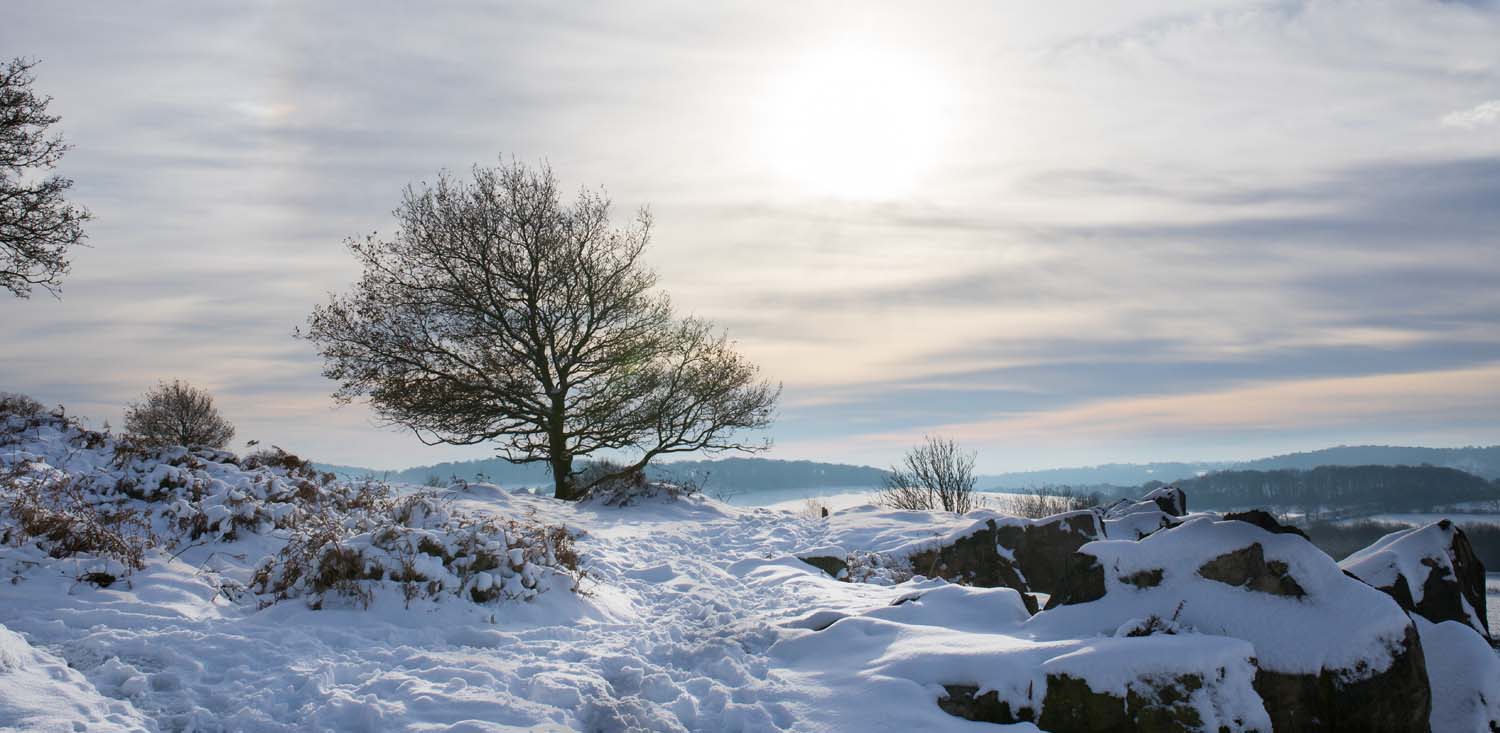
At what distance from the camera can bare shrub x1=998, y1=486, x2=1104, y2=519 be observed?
24812 mm

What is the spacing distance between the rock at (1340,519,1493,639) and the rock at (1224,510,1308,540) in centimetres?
118

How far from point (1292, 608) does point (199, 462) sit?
42.5 ft

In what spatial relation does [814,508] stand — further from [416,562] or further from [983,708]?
[983,708]

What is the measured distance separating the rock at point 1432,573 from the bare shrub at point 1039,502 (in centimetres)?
1684

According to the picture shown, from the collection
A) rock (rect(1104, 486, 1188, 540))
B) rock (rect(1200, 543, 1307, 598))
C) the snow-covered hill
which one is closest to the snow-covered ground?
rock (rect(1104, 486, 1188, 540))

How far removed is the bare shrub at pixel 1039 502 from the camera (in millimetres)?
24812

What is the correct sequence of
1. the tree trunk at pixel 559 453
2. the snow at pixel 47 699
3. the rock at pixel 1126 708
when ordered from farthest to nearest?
the tree trunk at pixel 559 453, the rock at pixel 1126 708, the snow at pixel 47 699

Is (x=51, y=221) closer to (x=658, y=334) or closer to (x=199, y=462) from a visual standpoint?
(x=199, y=462)

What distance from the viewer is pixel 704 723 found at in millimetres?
5082

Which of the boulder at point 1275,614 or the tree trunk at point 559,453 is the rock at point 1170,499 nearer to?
the boulder at point 1275,614

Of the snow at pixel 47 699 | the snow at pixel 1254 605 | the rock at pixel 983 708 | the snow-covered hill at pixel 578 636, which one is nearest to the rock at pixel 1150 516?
the snow-covered hill at pixel 578 636

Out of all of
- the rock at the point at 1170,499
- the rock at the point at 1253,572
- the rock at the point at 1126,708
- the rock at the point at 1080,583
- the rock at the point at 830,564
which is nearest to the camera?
the rock at the point at 1126,708

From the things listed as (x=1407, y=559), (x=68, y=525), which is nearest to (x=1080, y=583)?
(x=1407, y=559)

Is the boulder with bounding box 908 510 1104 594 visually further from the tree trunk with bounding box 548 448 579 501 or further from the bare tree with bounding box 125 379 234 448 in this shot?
the bare tree with bounding box 125 379 234 448
